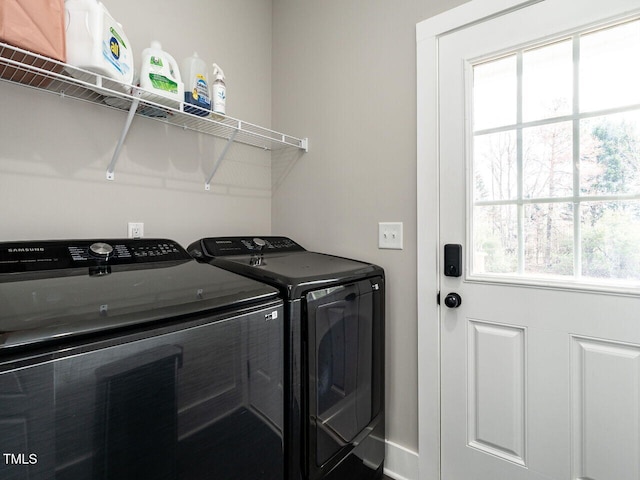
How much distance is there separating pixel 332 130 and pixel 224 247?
3.10 ft

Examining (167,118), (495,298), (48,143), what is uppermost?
(167,118)

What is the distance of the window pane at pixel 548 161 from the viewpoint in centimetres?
127

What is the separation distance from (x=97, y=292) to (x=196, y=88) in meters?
1.08

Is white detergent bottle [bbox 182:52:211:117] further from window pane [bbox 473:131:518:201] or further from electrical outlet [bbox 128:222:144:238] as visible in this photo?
window pane [bbox 473:131:518:201]

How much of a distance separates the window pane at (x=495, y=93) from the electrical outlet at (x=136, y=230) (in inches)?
65.7

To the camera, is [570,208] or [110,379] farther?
[570,208]

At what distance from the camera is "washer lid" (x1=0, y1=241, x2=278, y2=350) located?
0.68m

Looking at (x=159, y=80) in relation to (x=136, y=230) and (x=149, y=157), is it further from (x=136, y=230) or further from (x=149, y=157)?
(x=136, y=230)

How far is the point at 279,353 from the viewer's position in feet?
3.59

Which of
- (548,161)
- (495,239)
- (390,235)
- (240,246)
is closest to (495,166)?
(548,161)

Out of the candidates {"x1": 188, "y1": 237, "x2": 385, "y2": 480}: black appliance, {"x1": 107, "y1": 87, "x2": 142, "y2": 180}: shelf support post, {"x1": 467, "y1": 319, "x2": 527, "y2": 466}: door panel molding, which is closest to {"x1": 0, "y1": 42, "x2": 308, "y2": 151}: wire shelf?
{"x1": 107, "y1": 87, "x2": 142, "y2": 180}: shelf support post

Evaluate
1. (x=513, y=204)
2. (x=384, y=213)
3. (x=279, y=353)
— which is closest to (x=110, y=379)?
(x=279, y=353)

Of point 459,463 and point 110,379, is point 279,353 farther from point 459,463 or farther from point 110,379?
point 459,463

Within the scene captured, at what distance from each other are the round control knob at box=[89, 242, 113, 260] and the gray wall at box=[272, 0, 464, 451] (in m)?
1.11
